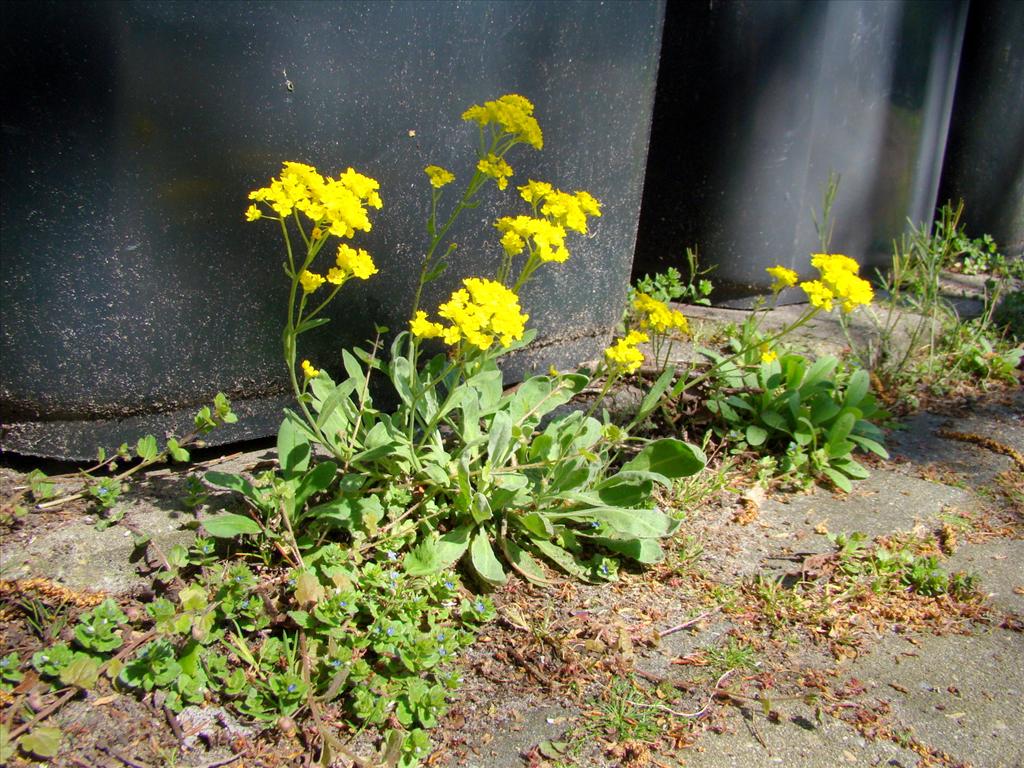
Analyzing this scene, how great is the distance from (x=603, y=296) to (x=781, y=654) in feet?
4.54

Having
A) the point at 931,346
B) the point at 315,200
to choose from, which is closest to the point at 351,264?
the point at 315,200

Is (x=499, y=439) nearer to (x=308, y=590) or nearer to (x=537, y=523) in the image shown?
(x=537, y=523)

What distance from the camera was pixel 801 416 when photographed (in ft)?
→ 8.71

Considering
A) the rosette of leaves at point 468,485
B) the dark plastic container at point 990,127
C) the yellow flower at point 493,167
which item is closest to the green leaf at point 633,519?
the rosette of leaves at point 468,485

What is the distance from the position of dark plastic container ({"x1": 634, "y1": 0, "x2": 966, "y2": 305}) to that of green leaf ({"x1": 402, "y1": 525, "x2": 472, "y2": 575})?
6.44 feet

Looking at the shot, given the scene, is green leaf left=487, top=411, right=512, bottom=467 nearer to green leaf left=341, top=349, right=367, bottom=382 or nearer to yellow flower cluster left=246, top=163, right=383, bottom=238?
green leaf left=341, top=349, right=367, bottom=382

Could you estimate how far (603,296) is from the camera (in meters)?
2.94

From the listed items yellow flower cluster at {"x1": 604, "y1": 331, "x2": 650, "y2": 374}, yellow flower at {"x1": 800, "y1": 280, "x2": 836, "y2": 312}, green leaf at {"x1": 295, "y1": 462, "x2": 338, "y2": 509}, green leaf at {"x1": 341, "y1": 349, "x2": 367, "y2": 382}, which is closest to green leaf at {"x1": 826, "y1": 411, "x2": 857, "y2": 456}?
yellow flower at {"x1": 800, "y1": 280, "x2": 836, "y2": 312}

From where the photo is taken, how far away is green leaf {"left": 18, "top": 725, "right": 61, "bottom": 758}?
55.6 inches

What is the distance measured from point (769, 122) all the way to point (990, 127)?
75.4 inches

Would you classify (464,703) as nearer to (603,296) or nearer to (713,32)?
(603,296)

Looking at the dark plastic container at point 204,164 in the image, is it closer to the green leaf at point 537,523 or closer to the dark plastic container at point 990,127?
the green leaf at point 537,523

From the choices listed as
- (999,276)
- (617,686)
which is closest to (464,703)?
(617,686)

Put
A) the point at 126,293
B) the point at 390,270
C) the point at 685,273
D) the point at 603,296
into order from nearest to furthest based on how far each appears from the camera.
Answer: the point at 126,293 → the point at 390,270 → the point at 603,296 → the point at 685,273
